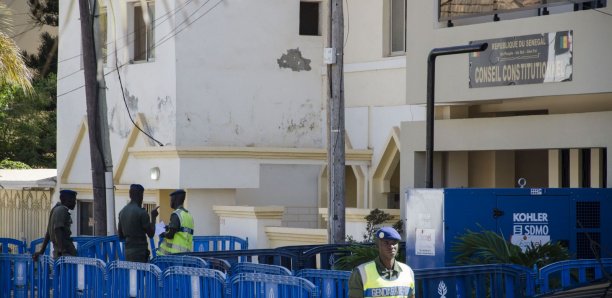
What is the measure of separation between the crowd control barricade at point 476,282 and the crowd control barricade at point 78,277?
4684 mm

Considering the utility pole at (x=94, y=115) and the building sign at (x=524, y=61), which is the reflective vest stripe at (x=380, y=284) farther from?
the utility pole at (x=94, y=115)

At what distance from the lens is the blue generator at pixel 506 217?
15.1m

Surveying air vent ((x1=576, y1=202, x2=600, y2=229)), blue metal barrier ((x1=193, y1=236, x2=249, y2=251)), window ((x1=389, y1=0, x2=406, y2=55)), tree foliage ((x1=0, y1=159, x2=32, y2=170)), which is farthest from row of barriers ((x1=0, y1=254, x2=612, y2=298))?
tree foliage ((x1=0, y1=159, x2=32, y2=170))

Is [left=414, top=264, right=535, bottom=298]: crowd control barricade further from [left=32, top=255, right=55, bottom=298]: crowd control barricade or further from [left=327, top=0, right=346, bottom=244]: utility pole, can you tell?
[left=327, top=0, right=346, bottom=244]: utility pole

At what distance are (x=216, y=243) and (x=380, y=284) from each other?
41.9ft

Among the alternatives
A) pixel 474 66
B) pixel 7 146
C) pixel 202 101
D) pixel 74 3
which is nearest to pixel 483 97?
pixel 474 66

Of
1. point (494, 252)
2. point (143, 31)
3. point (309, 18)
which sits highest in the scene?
point (309, 18)

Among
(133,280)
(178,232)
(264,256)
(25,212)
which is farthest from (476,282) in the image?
(25,212)

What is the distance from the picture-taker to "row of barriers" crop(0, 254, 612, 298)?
12.0 metres

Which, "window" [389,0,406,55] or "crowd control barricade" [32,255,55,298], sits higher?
"window" [389,0,406,55]

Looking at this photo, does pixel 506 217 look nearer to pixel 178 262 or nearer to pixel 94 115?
pixel 178 262

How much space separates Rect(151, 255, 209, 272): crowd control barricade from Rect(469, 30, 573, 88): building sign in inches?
270

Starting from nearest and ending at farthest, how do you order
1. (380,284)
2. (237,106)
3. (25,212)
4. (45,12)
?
(380,284) → (237,106) → (25,212) → (45,12)

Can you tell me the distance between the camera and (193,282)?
13.2 metres
